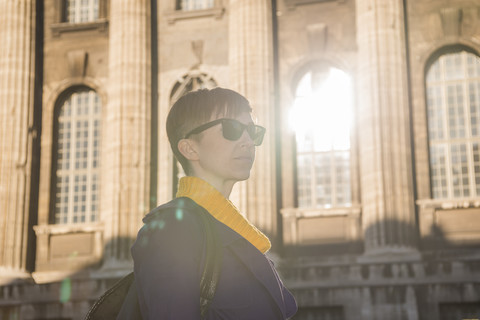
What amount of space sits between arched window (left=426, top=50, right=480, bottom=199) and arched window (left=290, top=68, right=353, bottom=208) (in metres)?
2.27

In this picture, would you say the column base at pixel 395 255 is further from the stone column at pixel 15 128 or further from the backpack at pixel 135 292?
the backpack at pixel 135 292

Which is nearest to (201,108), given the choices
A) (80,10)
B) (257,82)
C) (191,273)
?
(191,273)

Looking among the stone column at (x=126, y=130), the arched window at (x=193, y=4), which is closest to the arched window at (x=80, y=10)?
the stone column at (x=126, y=130)

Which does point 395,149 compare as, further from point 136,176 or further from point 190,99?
point 190,99

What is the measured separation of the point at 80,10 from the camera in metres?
24.6

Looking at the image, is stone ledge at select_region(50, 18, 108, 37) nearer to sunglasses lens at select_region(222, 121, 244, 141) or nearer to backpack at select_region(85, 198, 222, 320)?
sunglasses lens at select_region(222, 121, 244, 141)

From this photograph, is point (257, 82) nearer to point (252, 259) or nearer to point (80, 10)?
point (80, 10)

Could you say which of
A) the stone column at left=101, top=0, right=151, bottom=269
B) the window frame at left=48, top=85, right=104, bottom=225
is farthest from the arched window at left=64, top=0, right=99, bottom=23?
the window frame at left=48, top=85, right=104, bottom=225

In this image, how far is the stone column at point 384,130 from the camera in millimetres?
19453

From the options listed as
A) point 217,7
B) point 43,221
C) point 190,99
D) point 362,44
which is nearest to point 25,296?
point 43,221

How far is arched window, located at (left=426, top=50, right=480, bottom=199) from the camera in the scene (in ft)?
68.0

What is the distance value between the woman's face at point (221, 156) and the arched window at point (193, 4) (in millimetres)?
21022

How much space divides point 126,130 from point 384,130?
701cm

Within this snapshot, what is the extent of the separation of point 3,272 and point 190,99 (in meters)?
19.9
